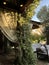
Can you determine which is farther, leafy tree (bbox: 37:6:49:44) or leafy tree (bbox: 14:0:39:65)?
leafy tree (bbox: 37:6:49:44)

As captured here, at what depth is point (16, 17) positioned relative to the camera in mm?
6914

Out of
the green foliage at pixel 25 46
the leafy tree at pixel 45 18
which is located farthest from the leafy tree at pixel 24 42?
the leafy tree at pixel 45 18

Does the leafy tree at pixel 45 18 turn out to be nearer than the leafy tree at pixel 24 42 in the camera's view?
No

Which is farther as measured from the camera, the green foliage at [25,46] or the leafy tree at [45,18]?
the leafy tree at [45,18]

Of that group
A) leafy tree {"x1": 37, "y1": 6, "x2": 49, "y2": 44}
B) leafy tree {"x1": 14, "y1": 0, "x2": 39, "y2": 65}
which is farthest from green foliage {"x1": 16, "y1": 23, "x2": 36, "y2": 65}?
leafy tree {"x1": 37, "y1": 6, "x2": 49, "y2": 44}

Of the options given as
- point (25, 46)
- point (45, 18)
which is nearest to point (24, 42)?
point (25, 46)

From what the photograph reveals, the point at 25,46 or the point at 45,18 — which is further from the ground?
the point at 45,18

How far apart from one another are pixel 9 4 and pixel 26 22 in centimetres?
115

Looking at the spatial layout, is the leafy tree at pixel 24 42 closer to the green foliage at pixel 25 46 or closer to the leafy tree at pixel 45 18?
the green foliage at pixel 25 46

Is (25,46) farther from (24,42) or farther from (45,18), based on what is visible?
(45,18)

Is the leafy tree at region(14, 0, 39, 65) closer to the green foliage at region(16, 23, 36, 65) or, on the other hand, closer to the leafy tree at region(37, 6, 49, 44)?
the green foliage at region(16, 23, 36, 65)

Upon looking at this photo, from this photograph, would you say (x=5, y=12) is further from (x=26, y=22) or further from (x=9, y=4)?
(x=26, y=22)

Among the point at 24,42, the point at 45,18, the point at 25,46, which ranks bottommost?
the point at 25,46

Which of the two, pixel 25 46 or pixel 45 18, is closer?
pixel 25 46
